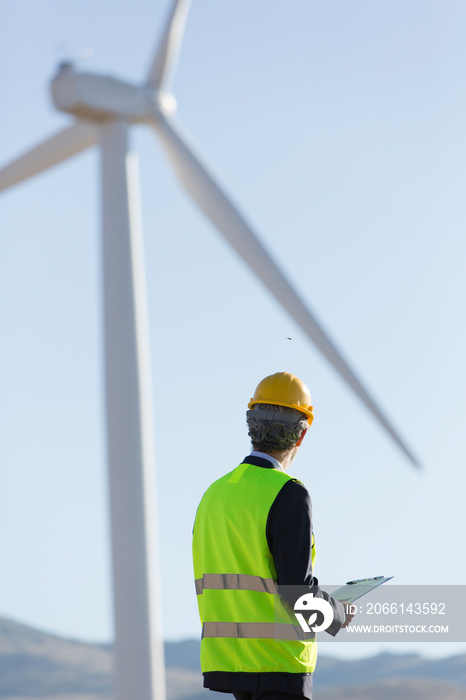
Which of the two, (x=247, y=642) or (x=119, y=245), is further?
(x=119, y=245)

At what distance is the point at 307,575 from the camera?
496 cm

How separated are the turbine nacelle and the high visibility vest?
5.01 m

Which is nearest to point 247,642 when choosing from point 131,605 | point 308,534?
point 308,534

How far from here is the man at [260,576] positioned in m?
5.01

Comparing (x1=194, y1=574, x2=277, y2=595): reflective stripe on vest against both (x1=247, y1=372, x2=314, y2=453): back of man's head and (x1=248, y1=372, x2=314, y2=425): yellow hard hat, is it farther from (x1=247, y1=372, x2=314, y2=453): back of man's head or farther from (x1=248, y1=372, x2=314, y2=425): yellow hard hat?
Result: (x1=248, y1=372, x2=314, y2=425): yellow hard hat

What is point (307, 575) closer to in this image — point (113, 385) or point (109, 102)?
point (113, 385)

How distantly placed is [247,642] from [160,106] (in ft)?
21.3

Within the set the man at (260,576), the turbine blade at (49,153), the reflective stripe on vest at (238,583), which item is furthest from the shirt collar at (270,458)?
the turbine blade at (49,153)

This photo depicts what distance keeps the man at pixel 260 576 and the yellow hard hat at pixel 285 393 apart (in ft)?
0.55

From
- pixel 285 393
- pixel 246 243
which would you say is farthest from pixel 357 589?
pixel 246 243

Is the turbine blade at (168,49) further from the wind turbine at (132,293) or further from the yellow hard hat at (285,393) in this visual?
the yellow hard hat at (285,393)

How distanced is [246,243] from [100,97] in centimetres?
200

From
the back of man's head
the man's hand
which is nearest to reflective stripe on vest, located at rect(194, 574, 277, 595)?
the man's hand

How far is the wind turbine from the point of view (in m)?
7.55
